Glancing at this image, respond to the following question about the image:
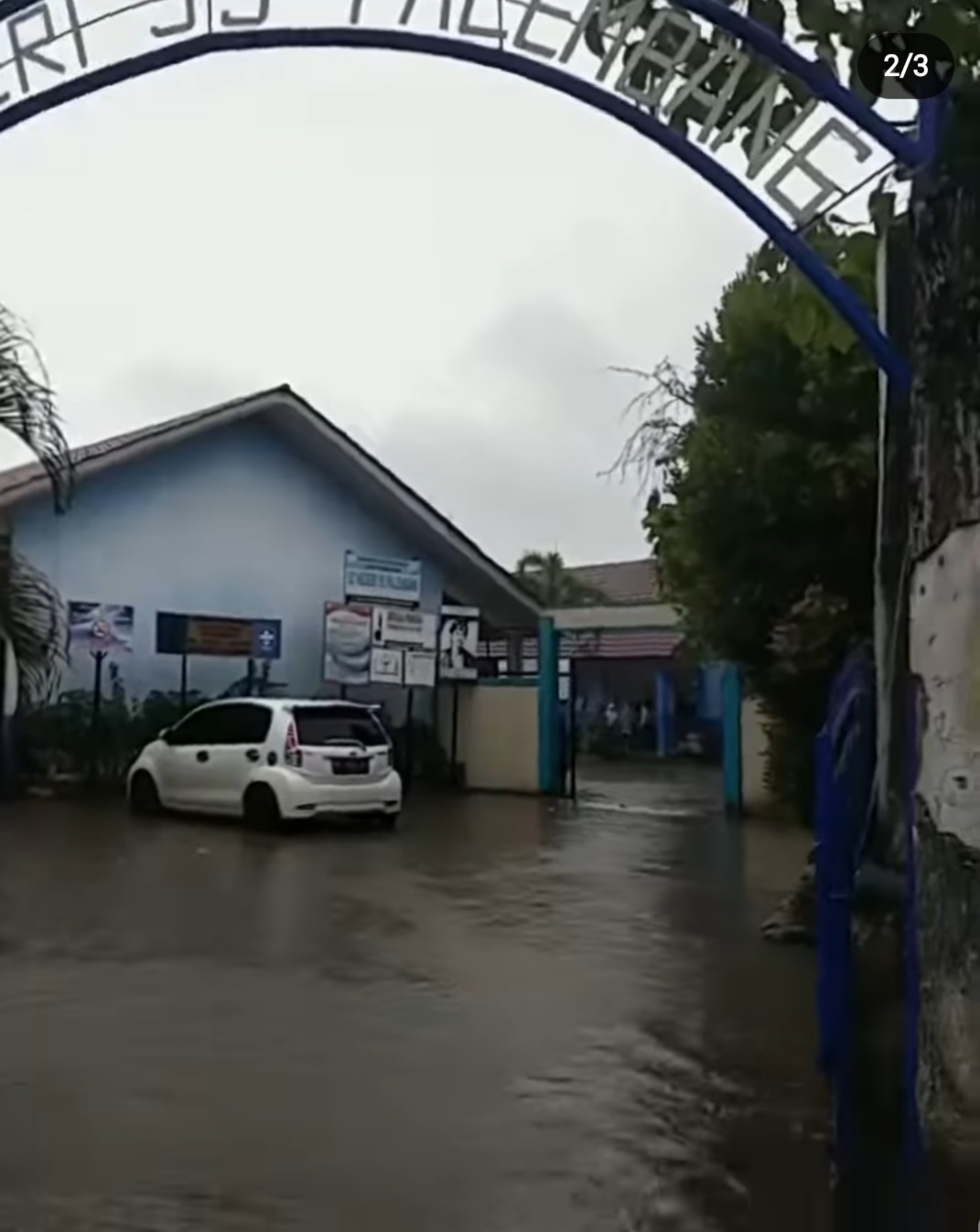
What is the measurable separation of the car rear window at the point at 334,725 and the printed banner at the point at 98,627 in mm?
6482

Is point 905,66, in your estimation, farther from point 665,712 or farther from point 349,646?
point 665,712

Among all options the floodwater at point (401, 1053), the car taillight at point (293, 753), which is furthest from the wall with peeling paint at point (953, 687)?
the car taillight at point (293, 753)

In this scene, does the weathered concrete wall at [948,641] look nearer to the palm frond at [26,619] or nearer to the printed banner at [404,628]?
the palm frond at [26,619]

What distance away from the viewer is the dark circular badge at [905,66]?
575 cm

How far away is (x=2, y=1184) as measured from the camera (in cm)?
590

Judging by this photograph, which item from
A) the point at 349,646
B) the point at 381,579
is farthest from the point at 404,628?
the point at 381,579

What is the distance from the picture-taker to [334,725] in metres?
19.7

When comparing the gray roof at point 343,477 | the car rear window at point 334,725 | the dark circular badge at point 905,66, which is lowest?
the car rear window at point 334,725

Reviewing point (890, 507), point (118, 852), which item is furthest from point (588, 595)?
point (890, 507)

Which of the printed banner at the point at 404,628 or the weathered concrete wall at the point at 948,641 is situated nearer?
the weathered concrete wall at the point at 948,641

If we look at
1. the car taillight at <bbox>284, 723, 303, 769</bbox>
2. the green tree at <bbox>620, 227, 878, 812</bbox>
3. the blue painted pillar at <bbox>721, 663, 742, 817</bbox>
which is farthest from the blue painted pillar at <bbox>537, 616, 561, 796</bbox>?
the green tree at <bbox>620, 227, 878, 812</bbox>

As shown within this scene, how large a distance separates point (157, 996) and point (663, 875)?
6.97 meters

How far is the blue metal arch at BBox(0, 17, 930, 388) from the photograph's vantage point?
6.48 meters

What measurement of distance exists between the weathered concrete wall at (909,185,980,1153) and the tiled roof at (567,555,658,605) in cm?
3722
